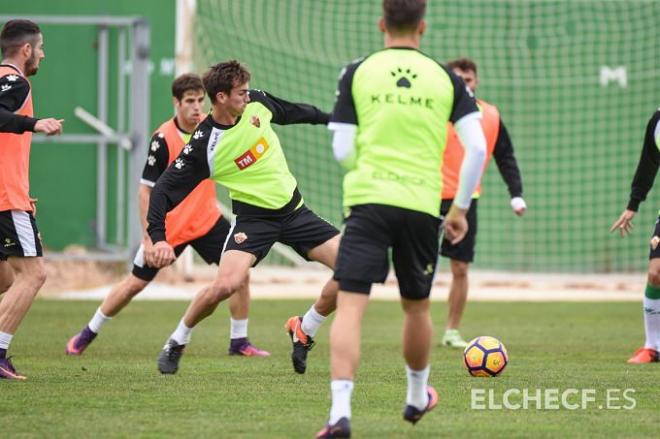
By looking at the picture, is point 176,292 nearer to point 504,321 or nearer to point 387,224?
point 504,321

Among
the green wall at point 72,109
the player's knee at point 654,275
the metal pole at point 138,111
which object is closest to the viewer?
the player's knee at point 654,275

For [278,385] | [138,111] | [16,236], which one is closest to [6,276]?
[16,236]

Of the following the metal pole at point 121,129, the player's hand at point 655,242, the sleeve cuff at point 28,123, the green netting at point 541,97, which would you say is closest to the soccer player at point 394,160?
the sleeve cuff at point 28,123

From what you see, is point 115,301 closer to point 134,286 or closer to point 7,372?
point 134,286

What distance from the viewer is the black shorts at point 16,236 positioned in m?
7.45

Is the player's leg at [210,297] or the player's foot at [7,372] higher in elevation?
the player's leg at [210,297]

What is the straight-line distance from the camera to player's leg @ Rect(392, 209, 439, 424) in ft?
17.6

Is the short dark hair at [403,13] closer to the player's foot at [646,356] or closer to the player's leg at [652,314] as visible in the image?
the player's leg at [652,314]

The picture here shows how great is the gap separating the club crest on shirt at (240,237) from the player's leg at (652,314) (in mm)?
2900

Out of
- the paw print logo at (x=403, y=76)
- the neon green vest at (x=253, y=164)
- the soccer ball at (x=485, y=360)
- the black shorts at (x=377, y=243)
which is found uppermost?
the paw print logo at (x=403, y=76)

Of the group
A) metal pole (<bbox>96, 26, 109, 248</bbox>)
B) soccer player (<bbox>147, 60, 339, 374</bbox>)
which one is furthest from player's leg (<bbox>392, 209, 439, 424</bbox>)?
metal pole (<bbox>96, 26, 109, 248</bbox>)

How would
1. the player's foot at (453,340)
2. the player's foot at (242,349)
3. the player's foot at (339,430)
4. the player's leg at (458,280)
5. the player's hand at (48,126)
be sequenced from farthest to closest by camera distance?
the player's leg at (458,280) < the player's foot at (453,340) < the player's foot at (242,349) < the player's hand at (48,126) < the player's foot at (339,430)

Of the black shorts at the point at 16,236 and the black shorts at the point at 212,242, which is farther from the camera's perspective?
the black shorts at the point at 212,242

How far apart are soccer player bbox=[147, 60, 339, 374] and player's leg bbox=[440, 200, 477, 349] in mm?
2413
